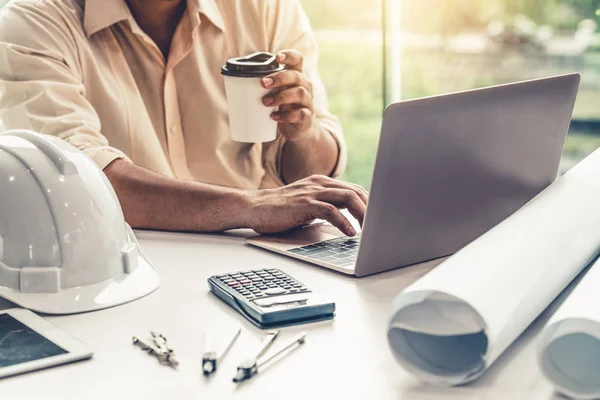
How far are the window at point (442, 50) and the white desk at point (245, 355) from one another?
6.79 feet

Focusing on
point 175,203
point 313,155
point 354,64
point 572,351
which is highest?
point 572,351

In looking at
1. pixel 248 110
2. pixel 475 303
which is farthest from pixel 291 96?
pixel 475 303

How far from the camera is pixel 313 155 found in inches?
74.9

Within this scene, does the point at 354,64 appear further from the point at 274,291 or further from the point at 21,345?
the point at 21,345

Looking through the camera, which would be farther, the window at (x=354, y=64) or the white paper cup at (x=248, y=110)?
the window at (x=354, y=64)

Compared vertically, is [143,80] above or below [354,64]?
above

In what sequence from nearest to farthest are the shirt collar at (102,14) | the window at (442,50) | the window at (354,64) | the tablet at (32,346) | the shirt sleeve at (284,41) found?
1. the tablet at (32,346)
2. the shirt collar at (102,14)
3. the shirt sleeve at (284,41)
4. the window at (442,50)
5. the window at (354,64)

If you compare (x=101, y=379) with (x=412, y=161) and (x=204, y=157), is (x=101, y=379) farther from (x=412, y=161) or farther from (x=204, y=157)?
(x=204, y=157)

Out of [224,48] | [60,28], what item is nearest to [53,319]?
[60,28]

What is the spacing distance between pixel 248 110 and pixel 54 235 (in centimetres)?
54

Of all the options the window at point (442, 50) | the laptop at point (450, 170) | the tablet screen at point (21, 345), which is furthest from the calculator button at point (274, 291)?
the window at point (442, 50)

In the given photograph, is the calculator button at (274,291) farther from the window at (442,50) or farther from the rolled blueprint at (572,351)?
the window at (442,50)

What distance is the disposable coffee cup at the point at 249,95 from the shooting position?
1450 millimetres

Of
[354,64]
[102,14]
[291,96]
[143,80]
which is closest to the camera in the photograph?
[291,96]
